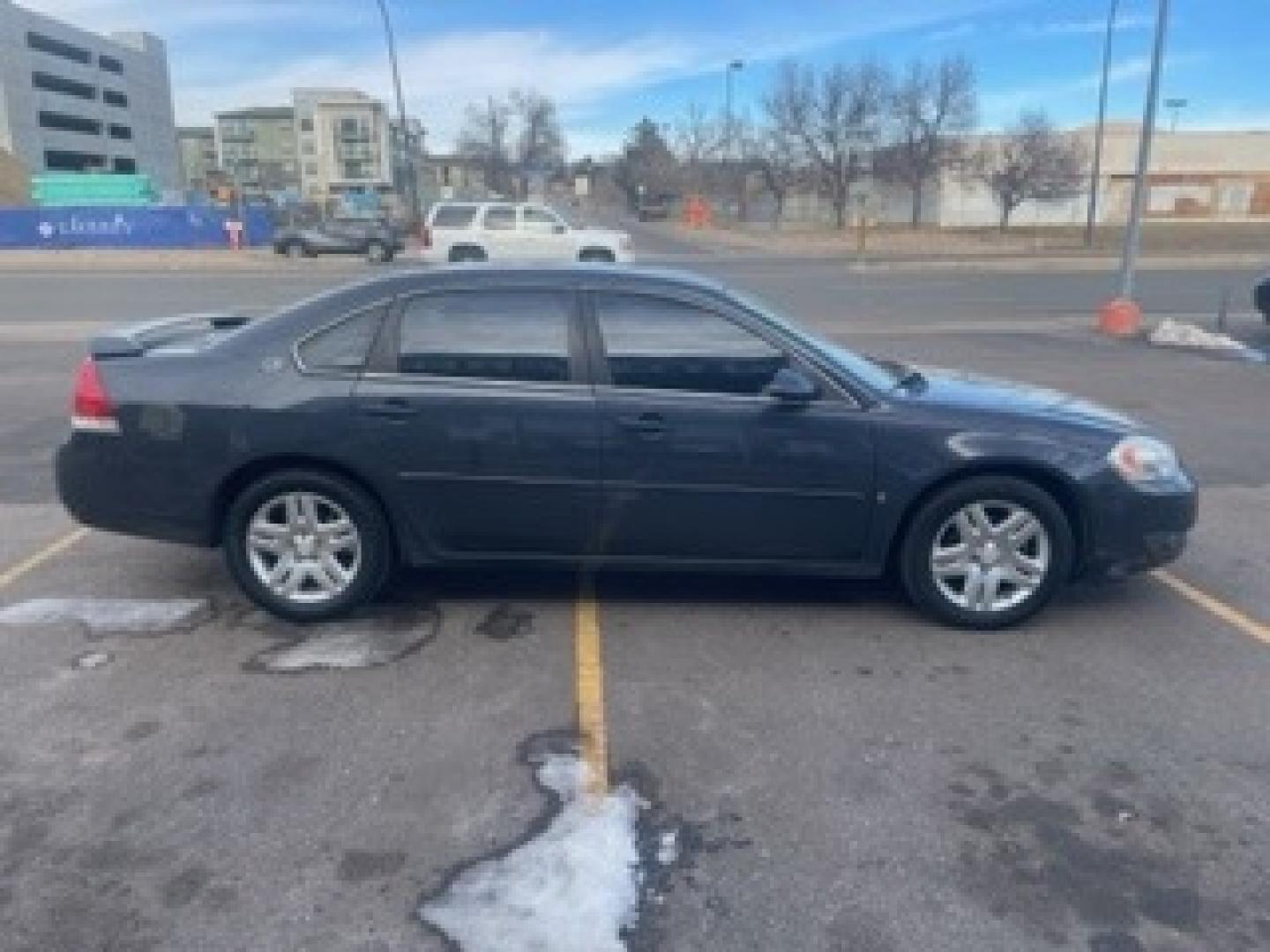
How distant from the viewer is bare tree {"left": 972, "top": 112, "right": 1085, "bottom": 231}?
54219mm

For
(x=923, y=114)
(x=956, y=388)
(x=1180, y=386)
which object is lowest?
(x=1180, y=386)

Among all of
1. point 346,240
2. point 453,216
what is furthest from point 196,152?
point 453,216

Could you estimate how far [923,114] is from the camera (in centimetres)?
5822

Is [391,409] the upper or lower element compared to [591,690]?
upper

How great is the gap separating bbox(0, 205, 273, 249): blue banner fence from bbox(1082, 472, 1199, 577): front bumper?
45.3 metres

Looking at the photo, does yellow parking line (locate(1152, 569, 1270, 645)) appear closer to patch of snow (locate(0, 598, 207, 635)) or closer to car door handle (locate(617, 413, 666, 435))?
car door handle (locate(617, 413, 666, 435))

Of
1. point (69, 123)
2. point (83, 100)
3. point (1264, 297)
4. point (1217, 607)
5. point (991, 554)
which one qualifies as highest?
point (83, 100)

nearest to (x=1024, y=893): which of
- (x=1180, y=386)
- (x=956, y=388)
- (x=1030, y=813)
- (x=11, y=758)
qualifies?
(x=1030, y=813)

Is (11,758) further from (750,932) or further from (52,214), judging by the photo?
(52,214)

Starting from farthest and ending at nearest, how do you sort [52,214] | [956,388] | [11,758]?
1. [52,214]
2. [956,388]
3. [11,758]

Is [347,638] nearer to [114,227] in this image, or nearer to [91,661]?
[91,661]

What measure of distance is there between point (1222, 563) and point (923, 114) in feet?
191

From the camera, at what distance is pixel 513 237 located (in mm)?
25484

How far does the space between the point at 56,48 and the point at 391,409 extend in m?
108
